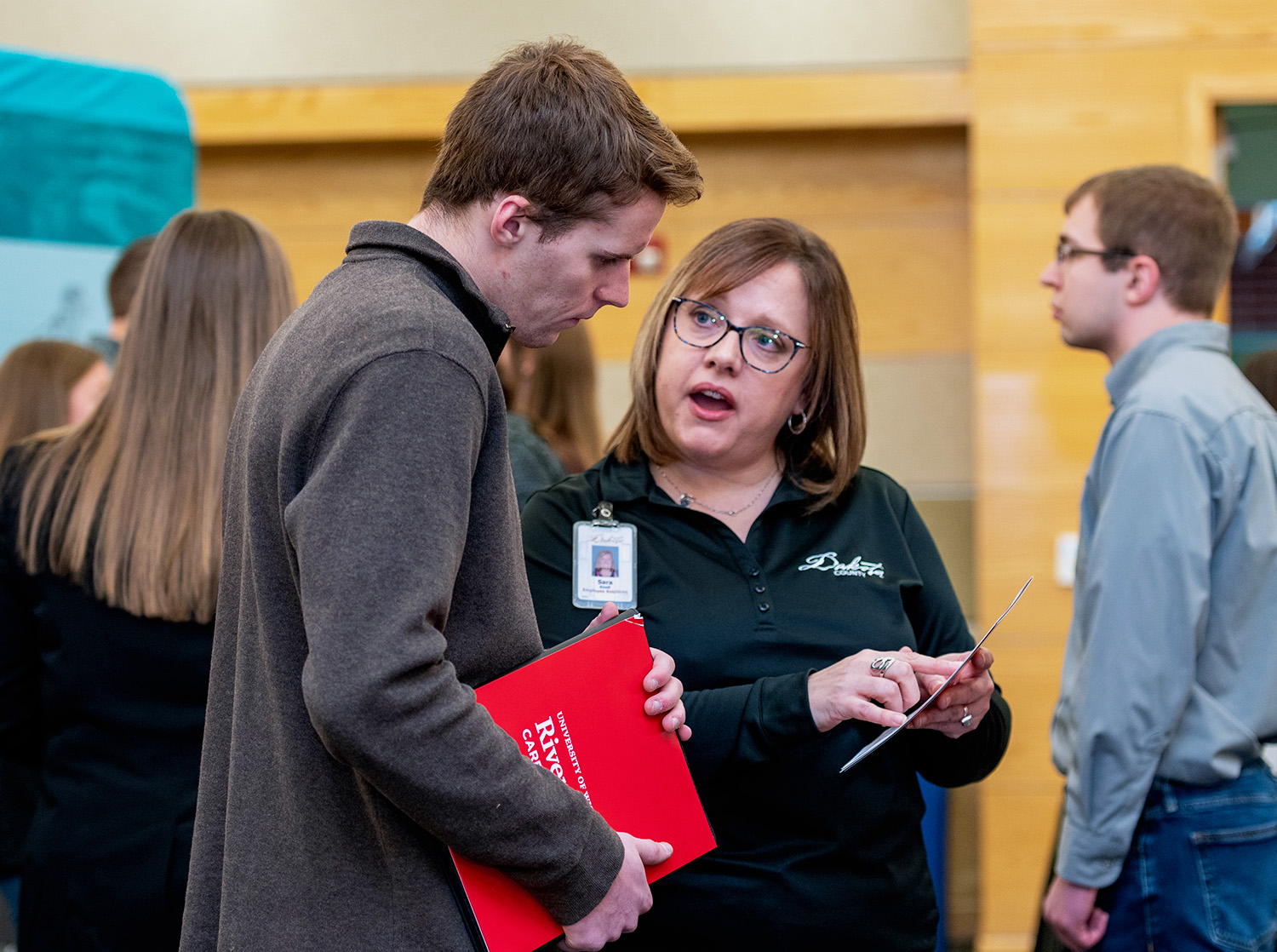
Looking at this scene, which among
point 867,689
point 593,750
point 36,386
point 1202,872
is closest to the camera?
point 593,750

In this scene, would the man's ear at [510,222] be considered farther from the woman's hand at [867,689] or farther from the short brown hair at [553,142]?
the woman's hand at [867,689]

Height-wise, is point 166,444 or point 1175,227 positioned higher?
point 1175,227

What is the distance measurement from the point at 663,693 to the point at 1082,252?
4.86 ft

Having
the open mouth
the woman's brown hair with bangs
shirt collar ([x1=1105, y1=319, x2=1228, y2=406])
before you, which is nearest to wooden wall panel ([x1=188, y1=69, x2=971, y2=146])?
shirt collar ([x1=1105, y1=319, x2=1228, y2=406])

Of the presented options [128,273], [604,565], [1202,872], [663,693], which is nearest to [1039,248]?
[1202,872]

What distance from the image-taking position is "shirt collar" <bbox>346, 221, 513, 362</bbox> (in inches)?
44.4

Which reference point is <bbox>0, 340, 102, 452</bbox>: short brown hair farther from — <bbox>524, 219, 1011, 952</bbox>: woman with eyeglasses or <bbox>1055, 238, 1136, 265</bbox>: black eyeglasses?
<bbox>1055, 238, 1136, 265</bbox>: black eyeglasses

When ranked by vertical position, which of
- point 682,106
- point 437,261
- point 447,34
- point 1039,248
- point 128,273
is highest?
point 447,34

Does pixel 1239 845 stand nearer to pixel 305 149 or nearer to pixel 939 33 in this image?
pixel 939 33

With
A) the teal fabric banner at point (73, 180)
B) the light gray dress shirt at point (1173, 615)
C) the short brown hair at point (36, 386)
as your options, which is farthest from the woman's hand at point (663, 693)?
the teal fabric banner at point (73, 180)

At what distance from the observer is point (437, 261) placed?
1.13 metres

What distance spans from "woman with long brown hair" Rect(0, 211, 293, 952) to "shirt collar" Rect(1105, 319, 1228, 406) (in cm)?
155

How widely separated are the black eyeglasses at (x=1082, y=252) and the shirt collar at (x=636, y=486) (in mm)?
950

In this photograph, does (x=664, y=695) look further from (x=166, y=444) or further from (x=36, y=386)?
(x=36, y=386)
